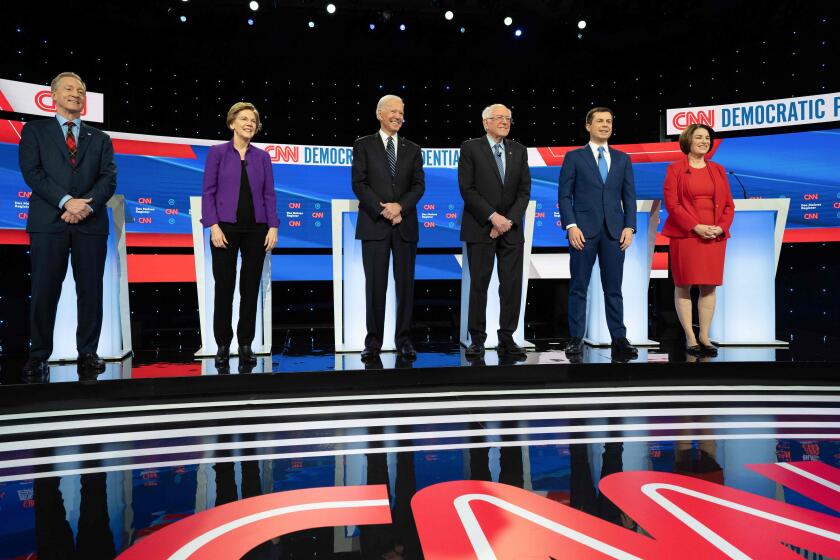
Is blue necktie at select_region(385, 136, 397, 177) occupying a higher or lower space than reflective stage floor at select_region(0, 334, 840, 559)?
higher

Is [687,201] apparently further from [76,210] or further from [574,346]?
[76,210]

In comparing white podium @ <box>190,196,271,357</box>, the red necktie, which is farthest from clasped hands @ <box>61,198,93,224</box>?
white podium @ <box>190,196,271,357</box>

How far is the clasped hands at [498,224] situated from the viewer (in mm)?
3668

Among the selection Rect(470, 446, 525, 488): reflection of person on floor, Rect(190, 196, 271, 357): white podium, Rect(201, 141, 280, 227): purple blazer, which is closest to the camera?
Rect(470, 446, 525, 488): reflection of person on floor

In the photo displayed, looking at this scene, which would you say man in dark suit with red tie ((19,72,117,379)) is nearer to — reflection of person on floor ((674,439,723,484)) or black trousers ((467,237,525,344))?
black trousers ((467,237,525,344))

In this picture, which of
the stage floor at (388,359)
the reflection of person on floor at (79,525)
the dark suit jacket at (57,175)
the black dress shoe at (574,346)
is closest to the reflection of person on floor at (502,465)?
the reflection of person on floor at (79,525)

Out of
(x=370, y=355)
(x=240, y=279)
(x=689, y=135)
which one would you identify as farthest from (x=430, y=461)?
(x=689, y=135)

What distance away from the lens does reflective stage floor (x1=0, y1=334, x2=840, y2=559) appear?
1.53 metres

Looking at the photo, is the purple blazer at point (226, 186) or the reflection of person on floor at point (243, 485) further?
the purple blazer at point (226, 186)

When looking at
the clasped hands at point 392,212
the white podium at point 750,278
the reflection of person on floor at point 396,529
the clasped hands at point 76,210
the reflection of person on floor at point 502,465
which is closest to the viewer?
the reflection of person on floor at point 396,529

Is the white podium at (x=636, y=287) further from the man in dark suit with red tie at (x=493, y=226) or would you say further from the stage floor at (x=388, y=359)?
the man in dark suit with red tie at (x=493, y=226)

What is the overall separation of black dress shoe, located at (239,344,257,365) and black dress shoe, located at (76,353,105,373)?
726mm

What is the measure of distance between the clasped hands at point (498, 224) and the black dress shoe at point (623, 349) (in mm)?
986

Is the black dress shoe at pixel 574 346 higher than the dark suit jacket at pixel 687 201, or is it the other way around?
the dark suit jacket at pixel 687 201
